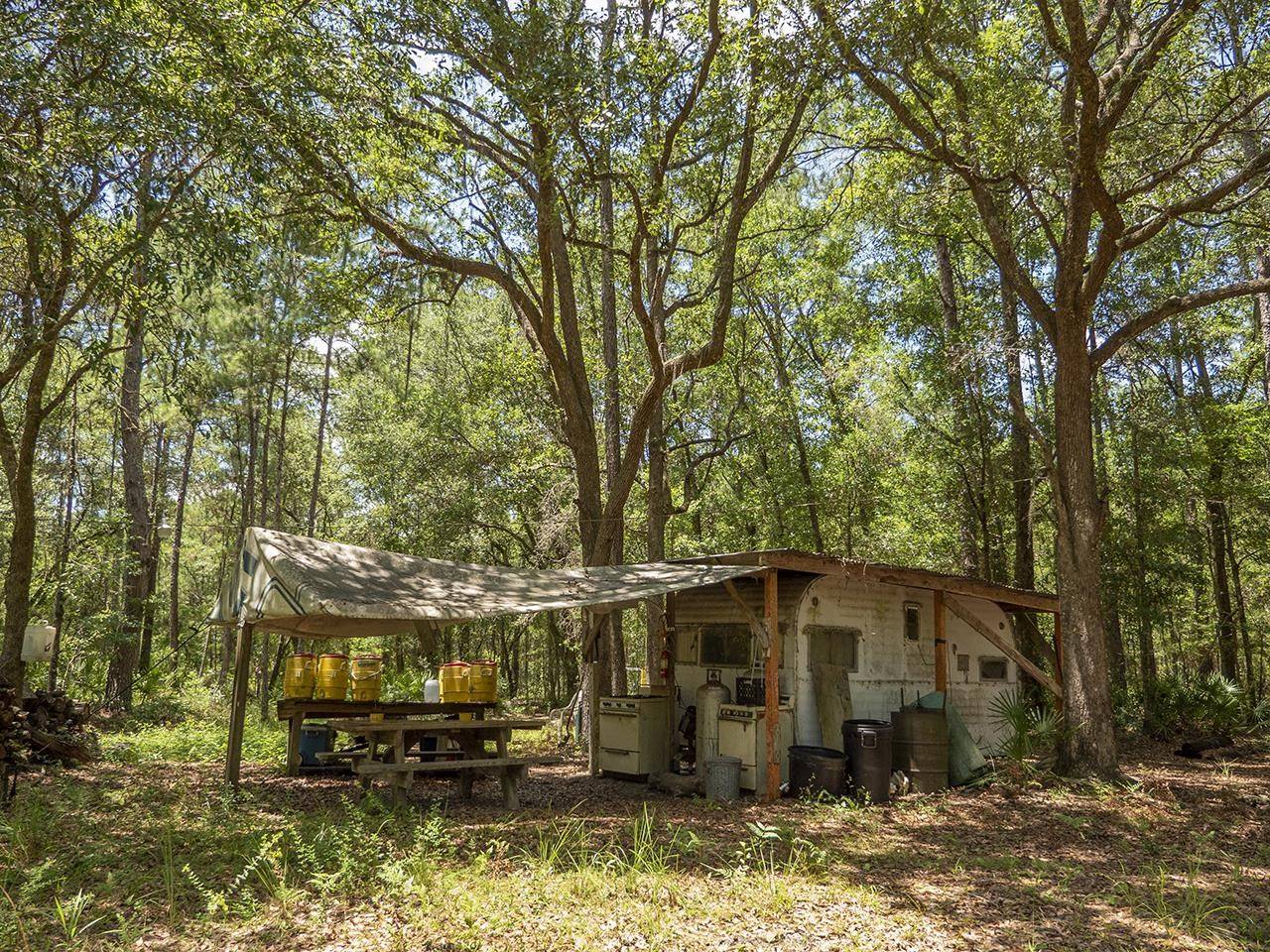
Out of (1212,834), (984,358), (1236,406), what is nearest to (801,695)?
(1212,834)

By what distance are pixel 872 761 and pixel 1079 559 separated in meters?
3.54

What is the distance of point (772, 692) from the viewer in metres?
9.19

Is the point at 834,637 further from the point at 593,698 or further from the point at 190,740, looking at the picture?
the point at 190,740

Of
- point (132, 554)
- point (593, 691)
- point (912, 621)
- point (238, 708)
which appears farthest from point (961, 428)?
point (132, 554)

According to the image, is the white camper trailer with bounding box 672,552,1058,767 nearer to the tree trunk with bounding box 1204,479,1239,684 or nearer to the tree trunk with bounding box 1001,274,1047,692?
the tree trunk with bounding box 1001,274,1047,692

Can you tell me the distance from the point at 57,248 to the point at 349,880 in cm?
849

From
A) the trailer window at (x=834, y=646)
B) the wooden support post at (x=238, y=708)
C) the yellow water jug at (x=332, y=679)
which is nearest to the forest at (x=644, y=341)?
the wooden support post at (x=238, y=708)

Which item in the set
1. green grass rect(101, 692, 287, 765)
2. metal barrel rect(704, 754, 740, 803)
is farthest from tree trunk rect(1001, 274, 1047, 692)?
green grass rect(101, 692, 287, 765)

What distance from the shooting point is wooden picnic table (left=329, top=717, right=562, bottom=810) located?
25.4ft

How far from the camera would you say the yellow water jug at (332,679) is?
9.31 meters

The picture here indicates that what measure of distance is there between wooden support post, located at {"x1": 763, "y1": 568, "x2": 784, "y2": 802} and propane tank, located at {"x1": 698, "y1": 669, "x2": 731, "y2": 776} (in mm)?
673

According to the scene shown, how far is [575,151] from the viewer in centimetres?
1011

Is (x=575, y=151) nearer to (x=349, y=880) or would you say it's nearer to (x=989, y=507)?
(x=349, y=880)

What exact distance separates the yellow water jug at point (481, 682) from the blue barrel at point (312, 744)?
2208 millimetres
